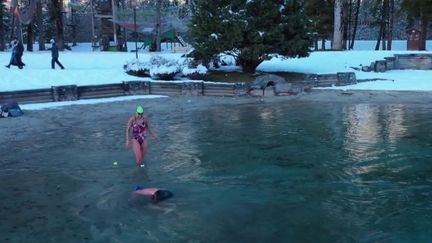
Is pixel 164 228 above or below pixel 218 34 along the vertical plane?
below

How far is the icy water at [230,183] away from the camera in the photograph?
7.55 m

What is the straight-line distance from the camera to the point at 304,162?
1138 centimetres

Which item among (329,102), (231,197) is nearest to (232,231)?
(231,197)

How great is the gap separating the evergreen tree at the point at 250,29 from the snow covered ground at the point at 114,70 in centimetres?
309

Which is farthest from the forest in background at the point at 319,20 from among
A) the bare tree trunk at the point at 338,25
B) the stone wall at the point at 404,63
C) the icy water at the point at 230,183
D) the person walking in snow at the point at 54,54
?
the icy water at the point at 230,183

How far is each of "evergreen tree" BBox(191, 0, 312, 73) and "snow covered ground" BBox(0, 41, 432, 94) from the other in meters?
3.09

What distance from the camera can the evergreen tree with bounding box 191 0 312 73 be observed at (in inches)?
1012

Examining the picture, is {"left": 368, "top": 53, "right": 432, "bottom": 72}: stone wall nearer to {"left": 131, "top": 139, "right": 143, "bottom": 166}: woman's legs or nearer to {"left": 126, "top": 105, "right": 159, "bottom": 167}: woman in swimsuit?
{"left": 126, "top": 105, "right": 159, "bottom": 167}: woman in swimsuit

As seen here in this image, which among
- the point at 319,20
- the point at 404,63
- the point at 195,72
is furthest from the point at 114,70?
the point at 319,20

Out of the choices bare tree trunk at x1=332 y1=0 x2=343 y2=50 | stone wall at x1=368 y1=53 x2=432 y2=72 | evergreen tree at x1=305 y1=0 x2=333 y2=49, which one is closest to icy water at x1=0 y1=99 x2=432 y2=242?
stone wall at x1=368 y1=53 x2=432 y2=72

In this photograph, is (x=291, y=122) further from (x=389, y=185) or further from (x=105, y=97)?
(x=105, y=97)

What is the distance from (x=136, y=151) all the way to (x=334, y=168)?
4279 mm

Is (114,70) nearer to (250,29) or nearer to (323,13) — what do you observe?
(250,29)

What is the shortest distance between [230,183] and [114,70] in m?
18.2
